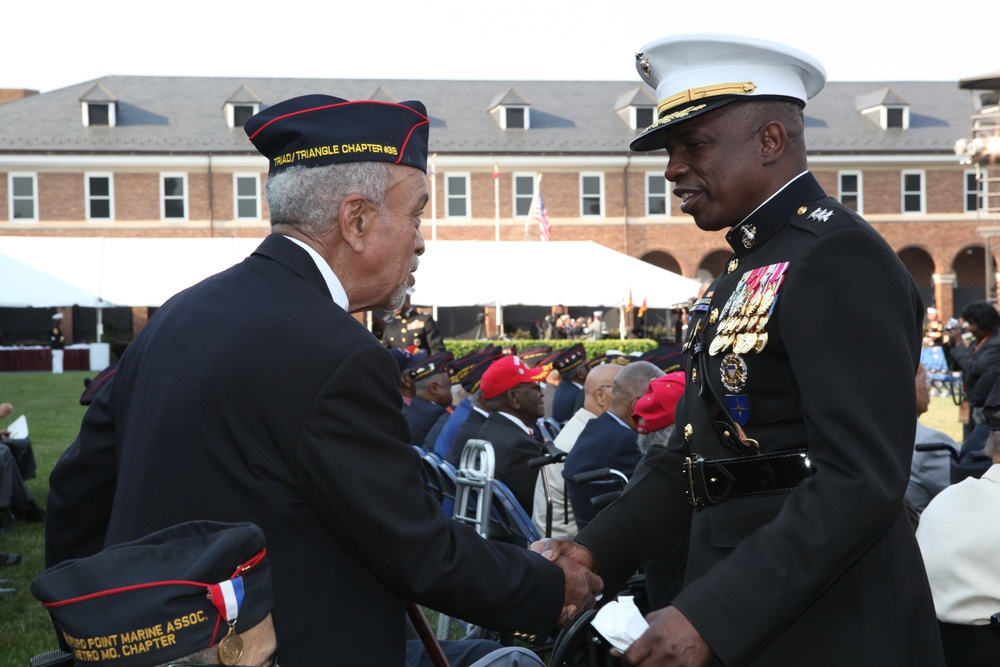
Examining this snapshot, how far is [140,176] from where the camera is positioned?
40656 mm

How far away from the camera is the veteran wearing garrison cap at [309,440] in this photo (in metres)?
2.02

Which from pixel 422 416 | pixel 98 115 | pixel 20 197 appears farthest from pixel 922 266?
pixel 422 416

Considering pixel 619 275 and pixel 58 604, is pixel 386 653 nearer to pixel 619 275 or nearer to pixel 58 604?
pixel 58 604

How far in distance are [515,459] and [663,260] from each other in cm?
3841

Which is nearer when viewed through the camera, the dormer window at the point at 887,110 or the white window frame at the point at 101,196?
the white window frame at the point at 101,196

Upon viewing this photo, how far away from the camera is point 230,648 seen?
176 centimetres

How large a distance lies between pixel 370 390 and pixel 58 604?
Answer: 663 millimetres

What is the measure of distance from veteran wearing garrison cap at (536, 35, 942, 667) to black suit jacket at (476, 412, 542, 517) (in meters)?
4.07

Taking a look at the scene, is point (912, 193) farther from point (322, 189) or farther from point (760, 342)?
point (322, 189)

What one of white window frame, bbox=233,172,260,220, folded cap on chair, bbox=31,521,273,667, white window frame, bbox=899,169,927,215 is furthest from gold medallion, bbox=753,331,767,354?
white window frame, bbox=899,169,927,215

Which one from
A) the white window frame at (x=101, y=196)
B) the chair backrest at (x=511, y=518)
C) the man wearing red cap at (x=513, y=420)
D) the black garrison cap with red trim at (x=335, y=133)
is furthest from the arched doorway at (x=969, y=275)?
the black garrison cap with red trim at (x=335, y=133)

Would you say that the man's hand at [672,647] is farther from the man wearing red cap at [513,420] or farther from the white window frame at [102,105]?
the white window frame at [102,105]

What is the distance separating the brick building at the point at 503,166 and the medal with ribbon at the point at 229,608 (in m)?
36.5

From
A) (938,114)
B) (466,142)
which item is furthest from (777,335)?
(938,114)
